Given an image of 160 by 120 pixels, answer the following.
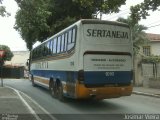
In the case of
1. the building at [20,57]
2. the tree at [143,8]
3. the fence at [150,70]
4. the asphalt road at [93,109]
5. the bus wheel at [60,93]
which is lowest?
the asphalt road at [93,109]

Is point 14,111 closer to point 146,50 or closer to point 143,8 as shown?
point 143,8

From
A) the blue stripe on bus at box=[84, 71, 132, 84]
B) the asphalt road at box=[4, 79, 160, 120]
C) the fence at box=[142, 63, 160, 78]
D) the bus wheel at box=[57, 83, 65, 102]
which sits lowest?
the asphalt road at box=[4, 79, 160, 120]

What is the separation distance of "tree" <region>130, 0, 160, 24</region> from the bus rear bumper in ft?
16.9

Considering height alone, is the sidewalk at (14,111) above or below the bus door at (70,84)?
below

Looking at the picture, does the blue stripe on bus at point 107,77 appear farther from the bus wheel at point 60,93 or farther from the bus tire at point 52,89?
the bus tire at point 52,89

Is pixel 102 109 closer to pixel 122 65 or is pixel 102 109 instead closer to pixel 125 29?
pixel 122 65

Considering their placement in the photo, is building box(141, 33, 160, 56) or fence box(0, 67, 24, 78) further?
fence box(0, 67, 24, 78)

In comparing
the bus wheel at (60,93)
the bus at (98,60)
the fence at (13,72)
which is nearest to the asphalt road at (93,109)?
the bus wheel at (60,93)

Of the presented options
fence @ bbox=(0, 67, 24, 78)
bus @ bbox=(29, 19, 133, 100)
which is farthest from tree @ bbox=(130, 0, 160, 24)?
fence @ bbox=(0, 67, 24, 78)

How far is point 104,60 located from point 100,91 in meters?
1.27

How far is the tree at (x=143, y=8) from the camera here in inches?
788

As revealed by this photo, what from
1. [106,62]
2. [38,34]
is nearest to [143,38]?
[38,34]

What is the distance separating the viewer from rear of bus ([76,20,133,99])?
15.8 metres

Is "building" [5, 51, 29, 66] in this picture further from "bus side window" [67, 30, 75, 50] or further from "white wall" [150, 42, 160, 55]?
"bus side window" [67, 30, 75, 50]
